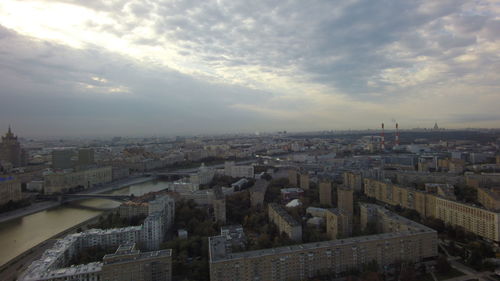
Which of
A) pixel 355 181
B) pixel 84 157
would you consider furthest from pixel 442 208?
pixel 84 157

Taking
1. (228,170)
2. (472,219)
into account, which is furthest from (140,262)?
(228,170)

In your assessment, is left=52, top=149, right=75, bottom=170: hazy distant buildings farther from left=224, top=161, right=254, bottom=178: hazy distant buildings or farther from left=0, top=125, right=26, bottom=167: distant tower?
left=224, top=161, right=254, bottom=178: hazy distant buildings

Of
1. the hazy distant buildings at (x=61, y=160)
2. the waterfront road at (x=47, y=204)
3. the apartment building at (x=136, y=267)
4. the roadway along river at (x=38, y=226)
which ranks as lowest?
the roadway along river at (x=38, y=226)

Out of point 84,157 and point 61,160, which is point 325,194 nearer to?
point 84,157

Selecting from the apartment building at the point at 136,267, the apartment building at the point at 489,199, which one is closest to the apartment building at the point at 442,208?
the apartment building at the point at 489,199

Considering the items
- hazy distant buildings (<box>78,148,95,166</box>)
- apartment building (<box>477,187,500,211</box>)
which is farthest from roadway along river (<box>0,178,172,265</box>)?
apartment building (<box>477,187,500,211</box>)

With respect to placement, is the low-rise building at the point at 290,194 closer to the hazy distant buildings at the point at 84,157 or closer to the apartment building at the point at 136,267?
the apartment building at the point at 136,267
